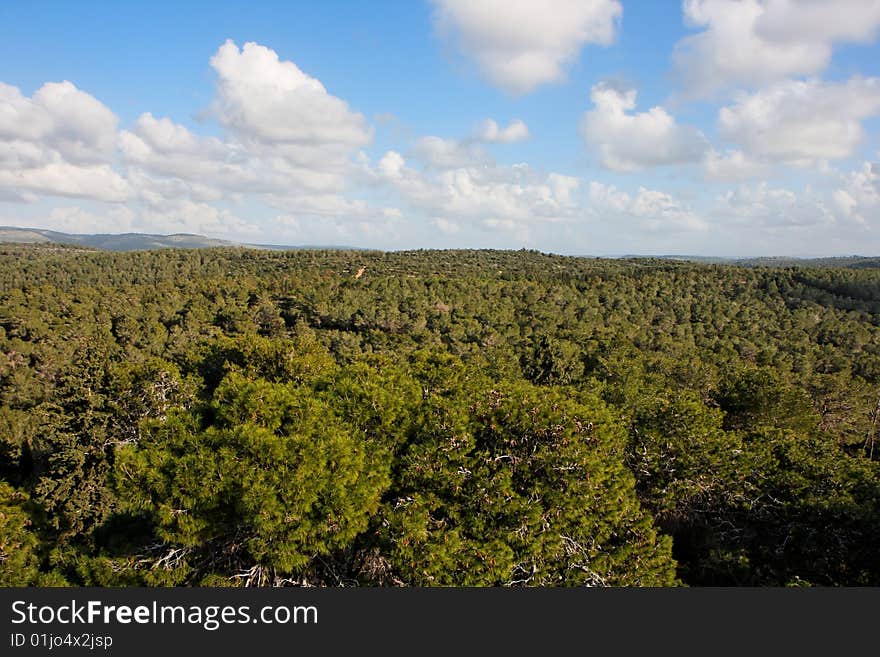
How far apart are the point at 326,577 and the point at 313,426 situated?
440 cm

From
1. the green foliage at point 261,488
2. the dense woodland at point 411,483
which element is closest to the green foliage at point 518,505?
the dense woodland at point 411,483

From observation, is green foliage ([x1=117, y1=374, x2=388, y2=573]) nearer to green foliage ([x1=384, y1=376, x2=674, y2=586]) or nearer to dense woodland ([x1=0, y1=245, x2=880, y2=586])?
dense woodland ([x1=0, y1=245, x2=880, y2=586])

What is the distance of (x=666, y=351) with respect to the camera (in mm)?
62344

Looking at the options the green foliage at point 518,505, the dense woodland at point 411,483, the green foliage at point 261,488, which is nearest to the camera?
the green foliage at point 261,488

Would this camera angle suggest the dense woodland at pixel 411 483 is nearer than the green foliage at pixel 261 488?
No

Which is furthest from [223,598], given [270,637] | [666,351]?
[666,351]

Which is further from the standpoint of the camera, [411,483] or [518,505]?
[411,483]

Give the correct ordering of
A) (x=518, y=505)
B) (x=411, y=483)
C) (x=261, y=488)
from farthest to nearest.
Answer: (x=411, y=483) → (x=518, y=505) → (x=261, y=488)

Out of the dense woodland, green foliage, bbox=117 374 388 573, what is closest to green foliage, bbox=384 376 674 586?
the dense woodland

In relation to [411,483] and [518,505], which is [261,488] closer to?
[411,483]

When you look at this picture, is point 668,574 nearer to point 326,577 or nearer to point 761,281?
point 326,577

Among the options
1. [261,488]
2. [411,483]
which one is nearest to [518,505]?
[411,483]

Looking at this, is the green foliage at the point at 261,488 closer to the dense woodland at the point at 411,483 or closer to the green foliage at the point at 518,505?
the dense woodland at the point at 411,483

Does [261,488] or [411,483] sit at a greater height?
[261,488]
